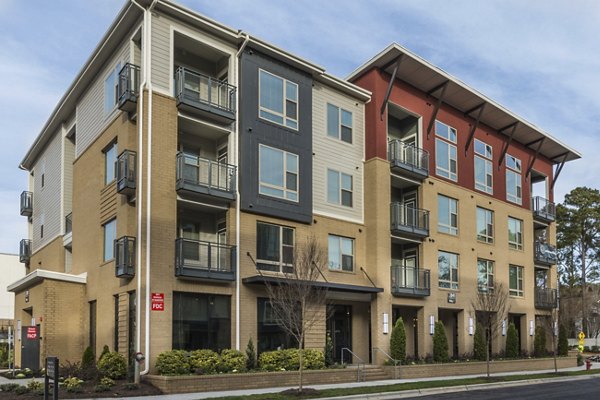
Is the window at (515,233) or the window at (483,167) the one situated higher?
the window at (483,167)

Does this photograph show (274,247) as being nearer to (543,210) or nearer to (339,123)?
(339,123)

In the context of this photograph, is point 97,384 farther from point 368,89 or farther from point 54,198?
point 368,89

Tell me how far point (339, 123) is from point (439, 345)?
11414 mm

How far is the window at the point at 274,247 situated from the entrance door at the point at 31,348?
28.8ft

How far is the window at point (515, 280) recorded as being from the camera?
37.7 m

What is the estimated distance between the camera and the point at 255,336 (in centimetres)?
2355

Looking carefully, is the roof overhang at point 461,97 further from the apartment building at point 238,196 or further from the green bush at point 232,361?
the green bush at point 232,361

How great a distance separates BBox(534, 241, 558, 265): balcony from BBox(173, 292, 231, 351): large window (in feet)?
80.9

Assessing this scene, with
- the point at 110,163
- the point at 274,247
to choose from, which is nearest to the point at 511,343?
the point at 274,247

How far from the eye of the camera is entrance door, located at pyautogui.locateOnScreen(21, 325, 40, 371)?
24062 mm

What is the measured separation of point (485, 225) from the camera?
119 feet

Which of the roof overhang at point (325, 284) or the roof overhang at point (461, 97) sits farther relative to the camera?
the roof overhang at point (461, 97)

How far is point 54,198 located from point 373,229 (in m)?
16.4

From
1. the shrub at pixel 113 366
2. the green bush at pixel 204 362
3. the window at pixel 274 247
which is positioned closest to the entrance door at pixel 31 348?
the shrub at pixel 113 366
